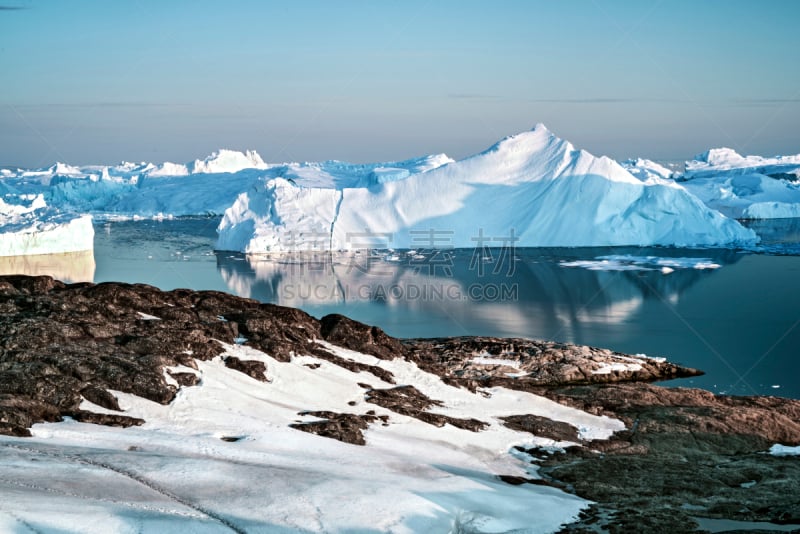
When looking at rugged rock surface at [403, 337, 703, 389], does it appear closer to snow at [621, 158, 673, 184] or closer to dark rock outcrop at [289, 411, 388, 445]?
dark rock outcrop at [289, 411, 388, 445]

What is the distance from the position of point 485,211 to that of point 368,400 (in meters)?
24.3

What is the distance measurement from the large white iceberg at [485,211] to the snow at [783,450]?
23.1 m

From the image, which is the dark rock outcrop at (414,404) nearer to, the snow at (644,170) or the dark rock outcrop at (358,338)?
the dark rock outcrop at (358,338)

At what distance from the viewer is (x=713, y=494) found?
6680 millimetres

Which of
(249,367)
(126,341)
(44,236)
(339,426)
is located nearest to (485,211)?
(44,236)

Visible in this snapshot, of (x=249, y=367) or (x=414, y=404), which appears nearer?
(x=249, y=367)

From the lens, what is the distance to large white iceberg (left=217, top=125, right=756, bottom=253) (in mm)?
31484

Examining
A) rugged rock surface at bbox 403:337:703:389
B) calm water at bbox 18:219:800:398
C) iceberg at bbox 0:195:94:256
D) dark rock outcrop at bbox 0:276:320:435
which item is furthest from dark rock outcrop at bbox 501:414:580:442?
iceberg at bbox 0:195:94:256

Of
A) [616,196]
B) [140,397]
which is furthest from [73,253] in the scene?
[140,397]

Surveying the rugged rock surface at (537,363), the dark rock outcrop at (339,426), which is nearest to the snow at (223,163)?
the rugged rock surface at (537,363)

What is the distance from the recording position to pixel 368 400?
27.6 ft

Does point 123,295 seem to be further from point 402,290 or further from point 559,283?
point 559,283

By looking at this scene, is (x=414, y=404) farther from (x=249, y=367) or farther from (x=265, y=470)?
(x=265, y=470)

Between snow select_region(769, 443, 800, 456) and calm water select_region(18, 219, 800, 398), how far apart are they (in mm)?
3799
